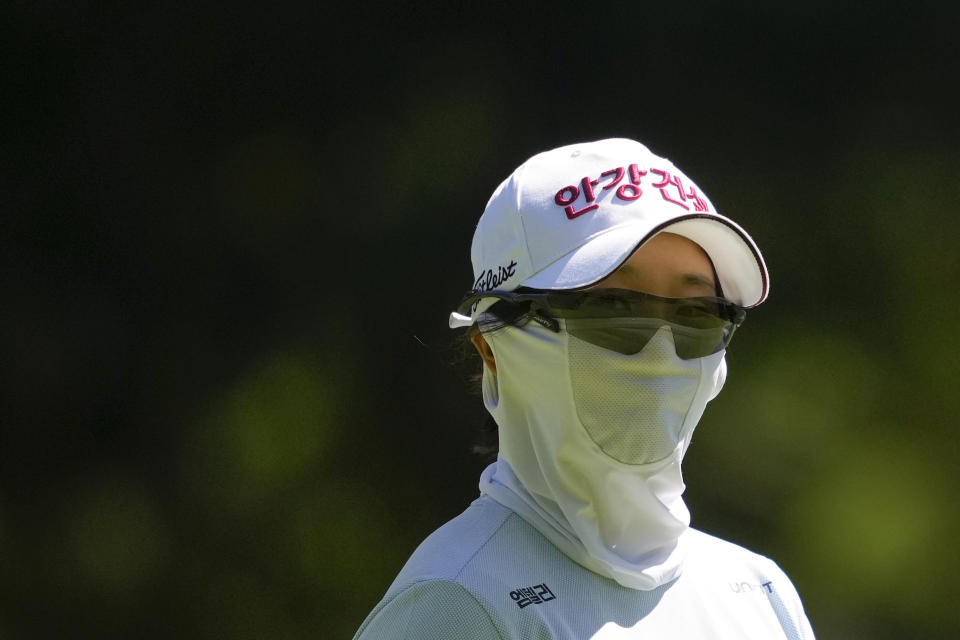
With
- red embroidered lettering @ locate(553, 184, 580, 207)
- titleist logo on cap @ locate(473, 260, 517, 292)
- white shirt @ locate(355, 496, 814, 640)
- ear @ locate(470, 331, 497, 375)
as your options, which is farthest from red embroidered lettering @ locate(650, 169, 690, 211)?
white shirt @ locate(355, 496, 814, 640)

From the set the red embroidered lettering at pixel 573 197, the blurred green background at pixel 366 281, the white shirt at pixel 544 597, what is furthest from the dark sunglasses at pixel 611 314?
the blurred green background at pixel 366 281

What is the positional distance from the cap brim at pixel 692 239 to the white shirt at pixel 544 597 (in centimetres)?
33

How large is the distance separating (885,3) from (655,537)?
246 centimetres

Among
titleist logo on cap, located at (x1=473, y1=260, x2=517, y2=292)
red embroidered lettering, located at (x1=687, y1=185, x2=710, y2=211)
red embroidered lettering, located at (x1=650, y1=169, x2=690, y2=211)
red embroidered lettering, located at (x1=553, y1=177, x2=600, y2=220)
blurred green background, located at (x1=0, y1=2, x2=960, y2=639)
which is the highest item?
red embroidered lettering, located at (x1=553, y1=177, x2=600, y2=220)

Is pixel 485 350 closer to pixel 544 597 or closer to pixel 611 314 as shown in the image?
pixel 611 314

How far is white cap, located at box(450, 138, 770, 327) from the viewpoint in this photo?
147 cm

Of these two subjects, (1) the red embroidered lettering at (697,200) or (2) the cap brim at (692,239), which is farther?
(1) the red embroidered lettering at (697,200)

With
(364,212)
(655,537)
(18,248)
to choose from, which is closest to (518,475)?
(655,537)

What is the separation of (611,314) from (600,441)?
0.59 ft

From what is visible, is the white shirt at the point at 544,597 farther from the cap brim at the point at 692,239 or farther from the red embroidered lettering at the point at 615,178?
the red embroidered lettering at the point at 615,178

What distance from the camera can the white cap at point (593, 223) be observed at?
58.0 inches

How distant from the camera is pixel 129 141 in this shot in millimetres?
3387

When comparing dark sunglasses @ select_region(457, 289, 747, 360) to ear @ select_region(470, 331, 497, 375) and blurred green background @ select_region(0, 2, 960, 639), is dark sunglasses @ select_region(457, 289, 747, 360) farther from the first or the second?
blurred green background @ select_region(0, 2, 960, 639)

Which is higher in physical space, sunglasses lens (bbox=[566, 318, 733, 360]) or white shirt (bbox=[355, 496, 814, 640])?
sunglasses lens (bbox=[566, 318, 733, 360])
